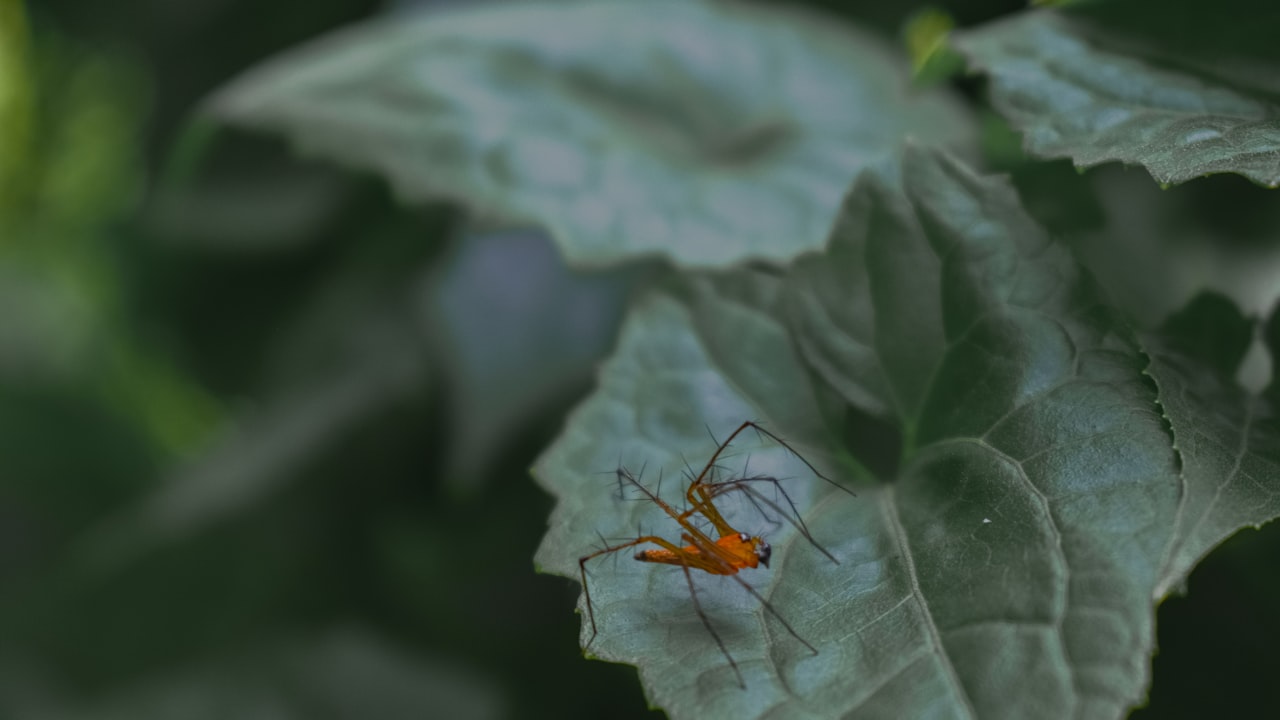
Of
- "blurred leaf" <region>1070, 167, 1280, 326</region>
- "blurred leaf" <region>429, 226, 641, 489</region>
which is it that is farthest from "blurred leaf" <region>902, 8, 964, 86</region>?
"blurred leaf" <region>429, 226, 641, 489</region>

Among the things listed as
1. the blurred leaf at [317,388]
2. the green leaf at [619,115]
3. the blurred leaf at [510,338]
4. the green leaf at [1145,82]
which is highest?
the green leaf at [1145,82]

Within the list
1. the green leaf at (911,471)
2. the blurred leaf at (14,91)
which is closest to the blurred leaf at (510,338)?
the green leaf at (911,471)

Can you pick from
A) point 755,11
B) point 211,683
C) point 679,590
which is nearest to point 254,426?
point 211,683

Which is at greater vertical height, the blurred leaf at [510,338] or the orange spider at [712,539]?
the orange spider at [712,539]

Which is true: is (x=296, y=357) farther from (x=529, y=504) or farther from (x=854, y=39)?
(x=854, y=39)

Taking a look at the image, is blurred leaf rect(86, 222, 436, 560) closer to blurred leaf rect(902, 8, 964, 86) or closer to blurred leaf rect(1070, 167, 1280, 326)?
blurred leaf rect(902, 8, 964, 86)

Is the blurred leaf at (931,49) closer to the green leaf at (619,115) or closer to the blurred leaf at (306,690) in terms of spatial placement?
the green leaf at (619,115)

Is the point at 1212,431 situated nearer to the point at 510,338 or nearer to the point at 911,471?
the point at 911,471
